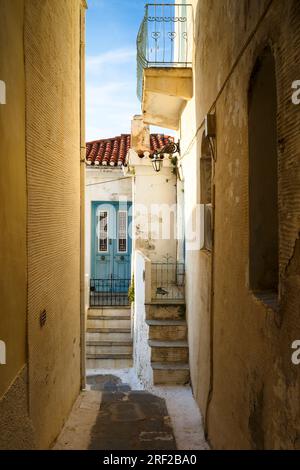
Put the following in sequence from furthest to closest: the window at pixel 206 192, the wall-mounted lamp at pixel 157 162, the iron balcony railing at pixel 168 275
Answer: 1. the wall-mounted lamp at pixel 157 162
2. the iron balcony railing at pixel 168 275
3. the window at pixel 206 192

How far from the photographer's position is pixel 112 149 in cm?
1766

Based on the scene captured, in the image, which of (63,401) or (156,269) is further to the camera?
(156,269)

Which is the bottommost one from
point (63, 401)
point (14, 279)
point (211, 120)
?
point (63, 401)

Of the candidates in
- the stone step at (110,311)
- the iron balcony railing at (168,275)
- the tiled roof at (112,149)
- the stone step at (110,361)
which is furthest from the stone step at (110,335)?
the tiled roof at (112,149)

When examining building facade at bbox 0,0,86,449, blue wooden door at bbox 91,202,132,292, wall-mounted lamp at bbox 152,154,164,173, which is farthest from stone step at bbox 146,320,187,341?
blue wooden door at bbox 91,202,132,292

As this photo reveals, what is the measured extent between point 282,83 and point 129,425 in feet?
17.8

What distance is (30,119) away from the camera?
4602 mm

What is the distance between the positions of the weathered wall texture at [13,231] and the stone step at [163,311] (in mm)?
5827

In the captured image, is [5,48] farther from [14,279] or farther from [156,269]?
[156,269]

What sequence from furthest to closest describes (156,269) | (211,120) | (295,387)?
(156,269), (211,120), (295,387)

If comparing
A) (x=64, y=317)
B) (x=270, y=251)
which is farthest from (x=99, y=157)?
(x=270, y=251)

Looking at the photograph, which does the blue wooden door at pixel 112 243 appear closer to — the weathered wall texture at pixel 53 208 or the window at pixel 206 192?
the weathered wall texture at pixel 53 208

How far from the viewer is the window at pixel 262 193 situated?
4004mm

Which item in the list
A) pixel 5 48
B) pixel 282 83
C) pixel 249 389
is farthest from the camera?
pixel 249 389
